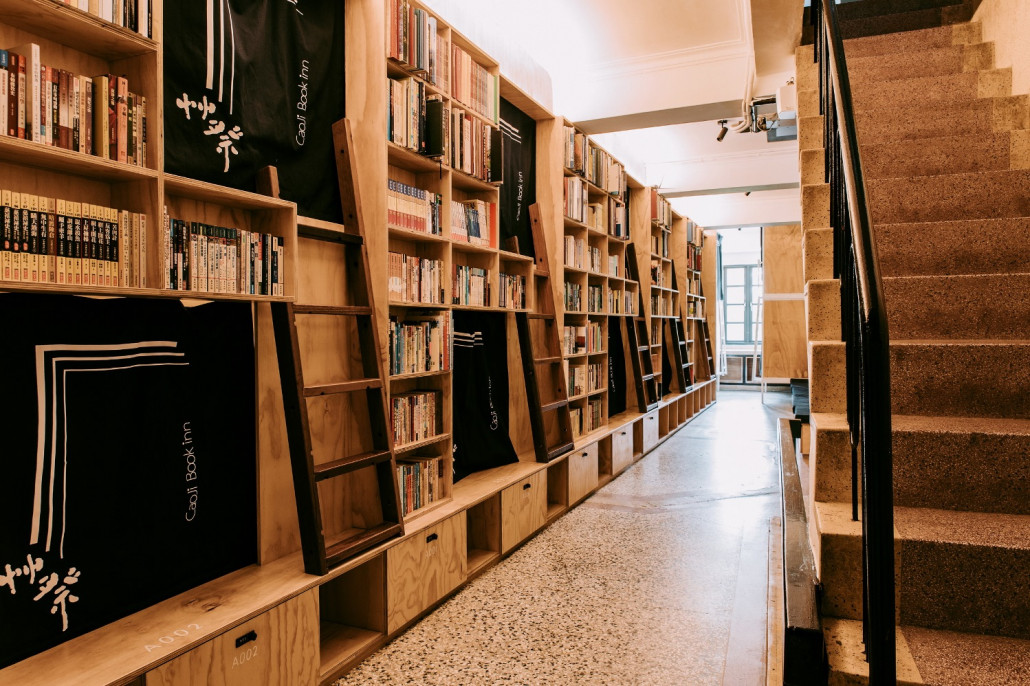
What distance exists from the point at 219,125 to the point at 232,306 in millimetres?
614

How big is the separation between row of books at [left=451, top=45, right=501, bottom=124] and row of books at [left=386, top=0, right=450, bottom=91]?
0.09 metres

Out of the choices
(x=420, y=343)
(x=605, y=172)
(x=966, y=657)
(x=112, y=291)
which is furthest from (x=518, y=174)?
(x=966, y=657)

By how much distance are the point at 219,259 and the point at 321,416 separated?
85 cm

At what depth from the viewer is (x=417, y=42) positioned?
278 centimetres

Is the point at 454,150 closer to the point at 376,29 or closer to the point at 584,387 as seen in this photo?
the point at 376,29

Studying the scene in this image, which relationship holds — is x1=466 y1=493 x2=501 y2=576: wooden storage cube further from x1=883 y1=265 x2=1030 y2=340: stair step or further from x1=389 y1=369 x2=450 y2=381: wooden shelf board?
x1=883 y1=265 x2=1030 y2=340: stair step

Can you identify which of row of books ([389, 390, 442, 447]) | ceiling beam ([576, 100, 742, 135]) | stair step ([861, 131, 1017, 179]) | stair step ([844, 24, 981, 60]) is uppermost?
ceiling beam ([576, 100, 742, 135])

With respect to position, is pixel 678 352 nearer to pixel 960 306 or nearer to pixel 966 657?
pixel 960 306

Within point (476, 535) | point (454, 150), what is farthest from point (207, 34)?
point (476, 535)

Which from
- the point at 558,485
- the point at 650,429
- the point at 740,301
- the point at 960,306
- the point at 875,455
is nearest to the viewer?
the point at 875,455

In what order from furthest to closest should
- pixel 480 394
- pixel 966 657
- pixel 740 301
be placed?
pixel 740 301
pixel 480 394
pixel 966 657

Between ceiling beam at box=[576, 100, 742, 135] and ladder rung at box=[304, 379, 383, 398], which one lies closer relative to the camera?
ladder rung at box=[304, 379, 383, 398]

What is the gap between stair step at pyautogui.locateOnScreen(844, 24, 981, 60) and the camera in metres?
3.46

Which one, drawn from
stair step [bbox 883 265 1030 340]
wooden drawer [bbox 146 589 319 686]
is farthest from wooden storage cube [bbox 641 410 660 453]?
wooden drawer [bbox 146 589 319 686]
